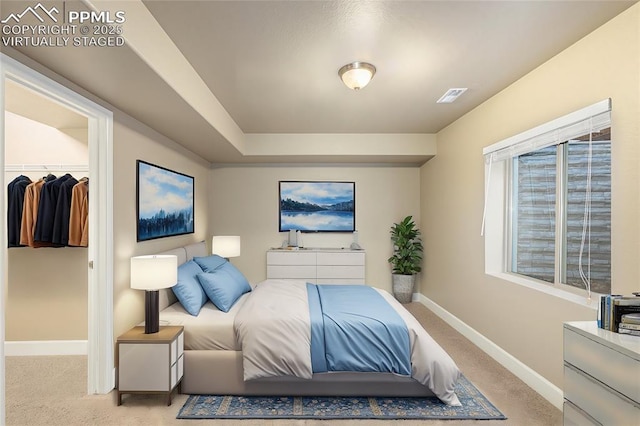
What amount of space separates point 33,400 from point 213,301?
1.43 meters

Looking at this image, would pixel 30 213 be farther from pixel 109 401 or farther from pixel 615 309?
pixel 615 309

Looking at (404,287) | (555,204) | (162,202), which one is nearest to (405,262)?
(404,287)

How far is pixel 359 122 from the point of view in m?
4.36

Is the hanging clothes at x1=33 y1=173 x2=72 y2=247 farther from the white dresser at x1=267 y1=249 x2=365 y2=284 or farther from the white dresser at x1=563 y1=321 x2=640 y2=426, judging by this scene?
the white dresser at x1=563 y1=321 x2=640 y2=426

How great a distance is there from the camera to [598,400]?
1.68 metres

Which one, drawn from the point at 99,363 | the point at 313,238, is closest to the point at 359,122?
the point at 313,238

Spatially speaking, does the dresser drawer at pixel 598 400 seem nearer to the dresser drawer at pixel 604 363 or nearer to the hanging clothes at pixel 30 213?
the dresser drawer at pixel 604 363

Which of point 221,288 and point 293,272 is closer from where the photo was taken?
point 221,288

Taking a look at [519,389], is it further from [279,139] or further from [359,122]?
[279,139]

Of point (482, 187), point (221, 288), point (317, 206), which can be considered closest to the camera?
→ point (221, 288)

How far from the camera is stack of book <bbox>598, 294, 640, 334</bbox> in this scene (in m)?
1.70

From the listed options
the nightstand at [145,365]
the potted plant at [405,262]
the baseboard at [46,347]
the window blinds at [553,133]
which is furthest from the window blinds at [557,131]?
the baseboard at [46,347]

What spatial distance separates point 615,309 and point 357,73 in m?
2.18

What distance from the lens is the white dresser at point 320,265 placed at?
5.39m
